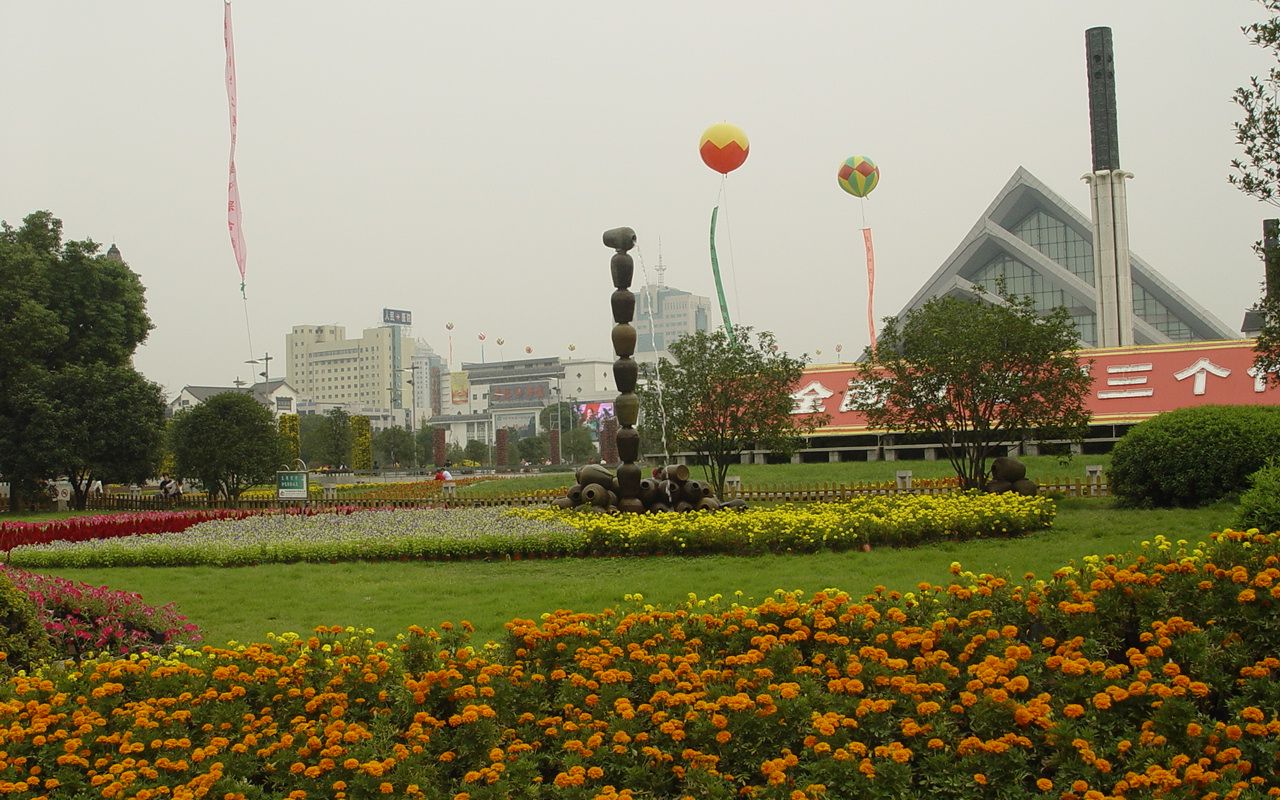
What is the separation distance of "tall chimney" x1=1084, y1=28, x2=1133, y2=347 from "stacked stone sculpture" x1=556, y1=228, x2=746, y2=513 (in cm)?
2326

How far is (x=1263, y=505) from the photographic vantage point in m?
8.04

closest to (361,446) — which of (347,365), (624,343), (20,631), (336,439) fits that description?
(336,439)

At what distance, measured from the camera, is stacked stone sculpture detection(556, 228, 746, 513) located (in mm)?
13922

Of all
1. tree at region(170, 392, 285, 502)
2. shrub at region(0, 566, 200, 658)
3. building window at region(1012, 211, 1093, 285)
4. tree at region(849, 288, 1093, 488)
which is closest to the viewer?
shrub at region(0, 566, 200, 658)

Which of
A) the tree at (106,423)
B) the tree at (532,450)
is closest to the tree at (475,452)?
the tree at (532,450)

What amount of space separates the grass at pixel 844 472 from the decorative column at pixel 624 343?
23.8 feet

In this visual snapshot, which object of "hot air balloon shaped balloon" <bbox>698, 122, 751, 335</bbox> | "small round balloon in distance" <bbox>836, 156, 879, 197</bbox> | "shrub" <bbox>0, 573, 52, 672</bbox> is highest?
"small round balloon in distance" <bbox>836, 156, 879, 197</bbox>

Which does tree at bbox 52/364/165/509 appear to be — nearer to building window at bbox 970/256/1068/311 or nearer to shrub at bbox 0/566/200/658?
shrub at bbox 0/566/200/658

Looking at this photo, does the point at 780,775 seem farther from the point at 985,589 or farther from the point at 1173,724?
the point at 985,589

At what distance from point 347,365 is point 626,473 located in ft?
330

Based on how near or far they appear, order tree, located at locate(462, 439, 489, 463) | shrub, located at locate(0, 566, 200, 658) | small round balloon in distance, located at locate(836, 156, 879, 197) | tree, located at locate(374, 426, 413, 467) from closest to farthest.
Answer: shrub, located at locate(0, 566, 200, 658) → small round balloon in distance, located at locate(836, 156, 879, 197) → tree, located at locate(374, 426, 413, 467) → tree, located at locate(462, 439, 489, 463)

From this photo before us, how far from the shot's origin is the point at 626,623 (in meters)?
5.02

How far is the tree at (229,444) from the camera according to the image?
23250mm

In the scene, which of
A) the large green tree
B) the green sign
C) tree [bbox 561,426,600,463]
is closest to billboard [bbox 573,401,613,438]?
tree [bbox 561,426,600,463]
